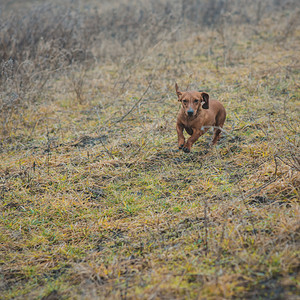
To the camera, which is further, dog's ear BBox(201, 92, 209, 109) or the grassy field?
dog's ear BBox(201, 92, 209, 109)

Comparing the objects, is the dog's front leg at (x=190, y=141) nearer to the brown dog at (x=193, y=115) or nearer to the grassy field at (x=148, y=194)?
the brown dog at (x=193, y=115)

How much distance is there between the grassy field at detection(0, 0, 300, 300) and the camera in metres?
2.28

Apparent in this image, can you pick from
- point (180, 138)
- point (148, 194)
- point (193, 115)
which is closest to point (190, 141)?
point (180, 138)

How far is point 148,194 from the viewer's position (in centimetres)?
352

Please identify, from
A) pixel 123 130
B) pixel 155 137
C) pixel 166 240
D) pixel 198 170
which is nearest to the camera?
pixel 166 240

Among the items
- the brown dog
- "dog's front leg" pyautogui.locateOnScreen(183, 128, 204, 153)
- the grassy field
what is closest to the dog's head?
the brown dog

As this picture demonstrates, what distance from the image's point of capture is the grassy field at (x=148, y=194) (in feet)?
7.48

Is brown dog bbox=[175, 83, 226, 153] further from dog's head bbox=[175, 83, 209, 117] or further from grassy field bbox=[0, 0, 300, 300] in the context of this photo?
grassy field bbox=[0, 0, 300, 300]

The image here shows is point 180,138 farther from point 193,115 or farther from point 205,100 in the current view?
point 205,100

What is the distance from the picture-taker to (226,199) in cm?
307

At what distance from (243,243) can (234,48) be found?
7231mm

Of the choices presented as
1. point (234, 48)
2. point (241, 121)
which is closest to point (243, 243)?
point (241, 121)

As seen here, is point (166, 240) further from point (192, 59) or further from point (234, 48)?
point (234, 48)

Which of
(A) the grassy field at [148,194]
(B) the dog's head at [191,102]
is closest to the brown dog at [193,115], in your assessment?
(B) the dog's head at [191,102]
